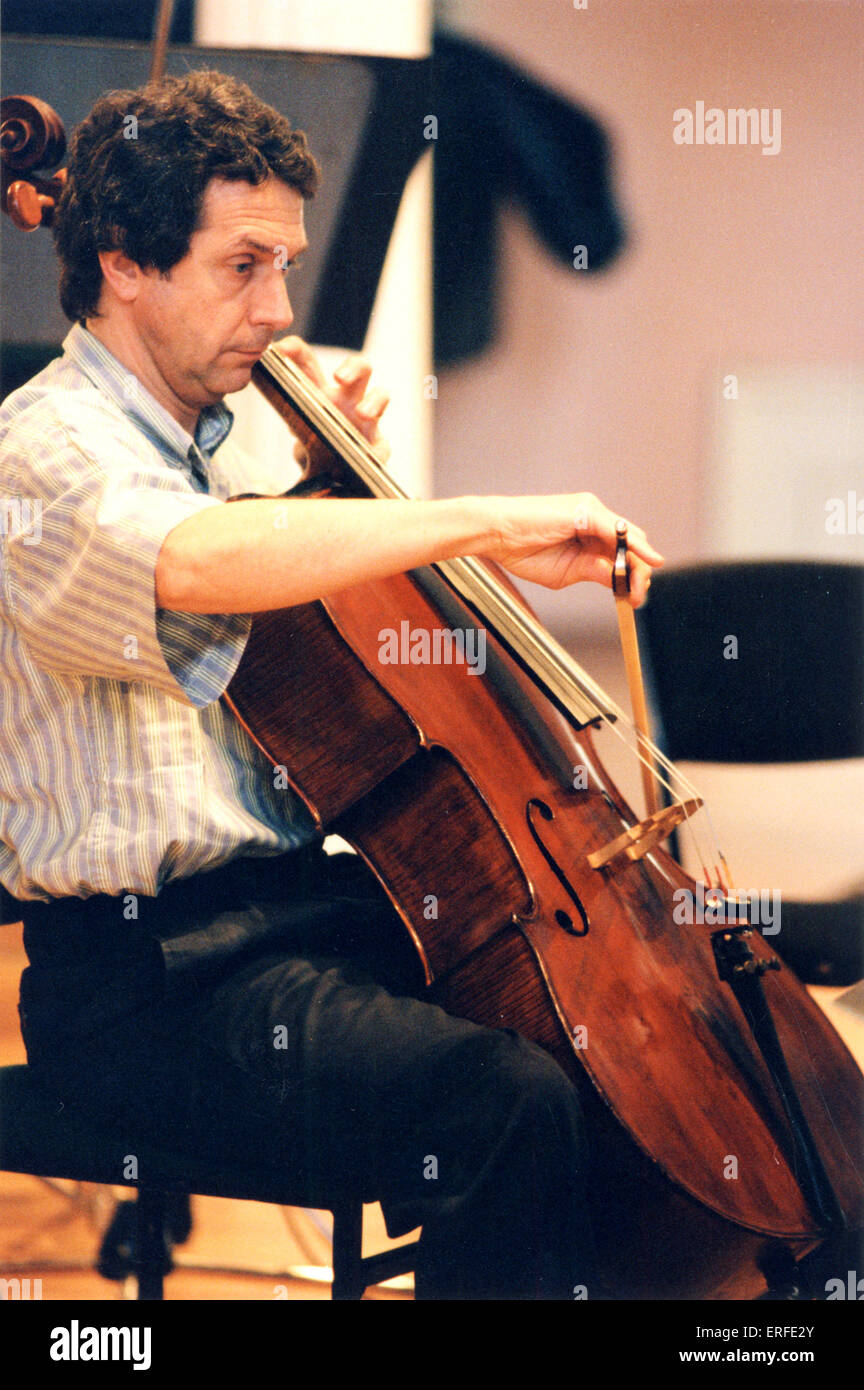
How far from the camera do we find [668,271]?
180cm

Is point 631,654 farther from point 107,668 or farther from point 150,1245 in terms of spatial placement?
point 150,1245

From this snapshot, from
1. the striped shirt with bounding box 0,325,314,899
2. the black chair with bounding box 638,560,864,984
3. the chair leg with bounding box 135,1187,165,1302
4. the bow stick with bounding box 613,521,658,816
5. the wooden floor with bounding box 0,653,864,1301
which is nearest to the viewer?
the striped shirt with bounding box 0,325,314,899

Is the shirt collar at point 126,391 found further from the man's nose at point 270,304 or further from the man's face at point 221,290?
the man's nose at point 270,304

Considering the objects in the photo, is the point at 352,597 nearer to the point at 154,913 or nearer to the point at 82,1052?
the point at 154,913

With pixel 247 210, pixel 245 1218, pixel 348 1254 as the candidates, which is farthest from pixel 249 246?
pixel 245 1218

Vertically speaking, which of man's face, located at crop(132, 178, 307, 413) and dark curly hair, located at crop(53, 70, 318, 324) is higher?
dark curly hair, located at crop(53, 70, 318, 324)

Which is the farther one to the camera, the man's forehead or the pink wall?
the pink wall

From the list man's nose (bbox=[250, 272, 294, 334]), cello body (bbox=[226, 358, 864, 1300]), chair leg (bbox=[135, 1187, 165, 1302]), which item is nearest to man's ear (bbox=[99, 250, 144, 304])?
man's nose (bbox=[250, 272, 294, 334])

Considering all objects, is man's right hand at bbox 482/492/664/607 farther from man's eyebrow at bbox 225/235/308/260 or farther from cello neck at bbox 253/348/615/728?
man's eyebrow at bbox 225/235/308/260

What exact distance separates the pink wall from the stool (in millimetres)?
951

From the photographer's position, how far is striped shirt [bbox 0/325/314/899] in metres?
1.04

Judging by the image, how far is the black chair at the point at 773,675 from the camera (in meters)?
1.72

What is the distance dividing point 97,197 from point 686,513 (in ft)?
3.30

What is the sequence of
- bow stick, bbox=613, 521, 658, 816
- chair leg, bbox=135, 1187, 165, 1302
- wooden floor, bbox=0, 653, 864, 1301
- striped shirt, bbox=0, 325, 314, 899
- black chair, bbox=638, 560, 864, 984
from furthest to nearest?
black chair, bbox=638, 560, 864, 984
wooden floor, bbox=0, 653, 864, 1301
chair leg, bbox=135, 1187, 165, 1302
bow stick, bbox=613, 521, 658, 816
striped shirt, bbox=0, 325, 314, 899
